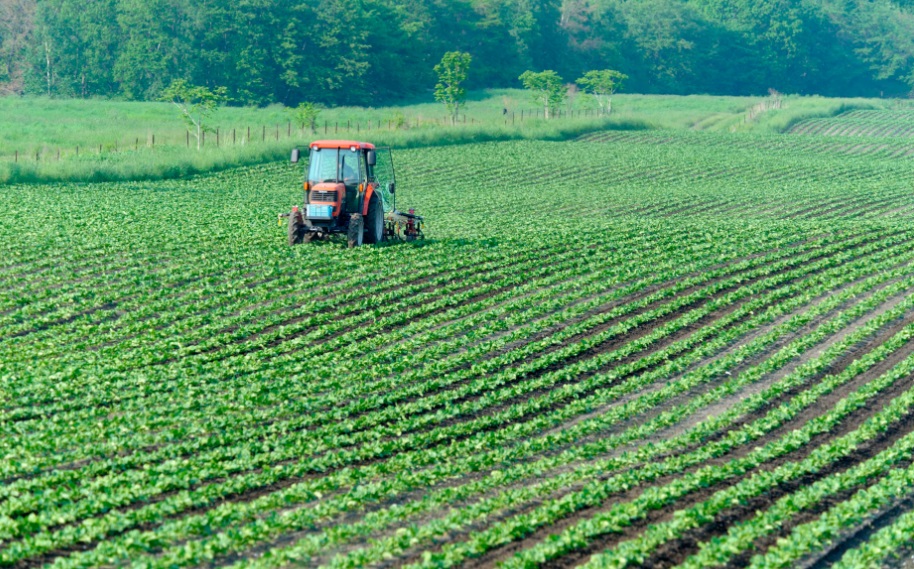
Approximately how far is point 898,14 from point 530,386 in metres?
148

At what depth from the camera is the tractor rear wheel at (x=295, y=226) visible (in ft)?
81.6

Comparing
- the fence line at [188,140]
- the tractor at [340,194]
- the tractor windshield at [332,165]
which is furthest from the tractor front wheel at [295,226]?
the fence line at [188,140]

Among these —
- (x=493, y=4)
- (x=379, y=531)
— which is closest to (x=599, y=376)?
(x=379, y=531)

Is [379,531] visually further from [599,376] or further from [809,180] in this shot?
[809,180]

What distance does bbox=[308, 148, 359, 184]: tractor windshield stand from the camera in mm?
24391

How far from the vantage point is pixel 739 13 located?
145 m

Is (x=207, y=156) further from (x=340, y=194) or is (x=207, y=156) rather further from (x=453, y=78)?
(x=453, y=78)

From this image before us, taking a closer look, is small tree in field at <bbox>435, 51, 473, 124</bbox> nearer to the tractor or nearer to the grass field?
the grass field

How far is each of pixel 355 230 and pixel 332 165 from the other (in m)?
1.49

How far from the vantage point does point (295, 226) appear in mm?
24906

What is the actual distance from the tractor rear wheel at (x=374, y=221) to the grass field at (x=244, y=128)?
1840 centimetres

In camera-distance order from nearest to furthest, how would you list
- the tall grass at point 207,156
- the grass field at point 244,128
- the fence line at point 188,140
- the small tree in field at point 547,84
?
the tall grass at point 207,156, the grass field at point 244,128, the fence line at point 188,140, the small tree in field at point 547,84

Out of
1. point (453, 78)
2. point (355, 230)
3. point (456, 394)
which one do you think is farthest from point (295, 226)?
point (453, 78)

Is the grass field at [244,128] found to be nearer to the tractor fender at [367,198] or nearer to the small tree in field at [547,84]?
the small tree in field at [547,84]
